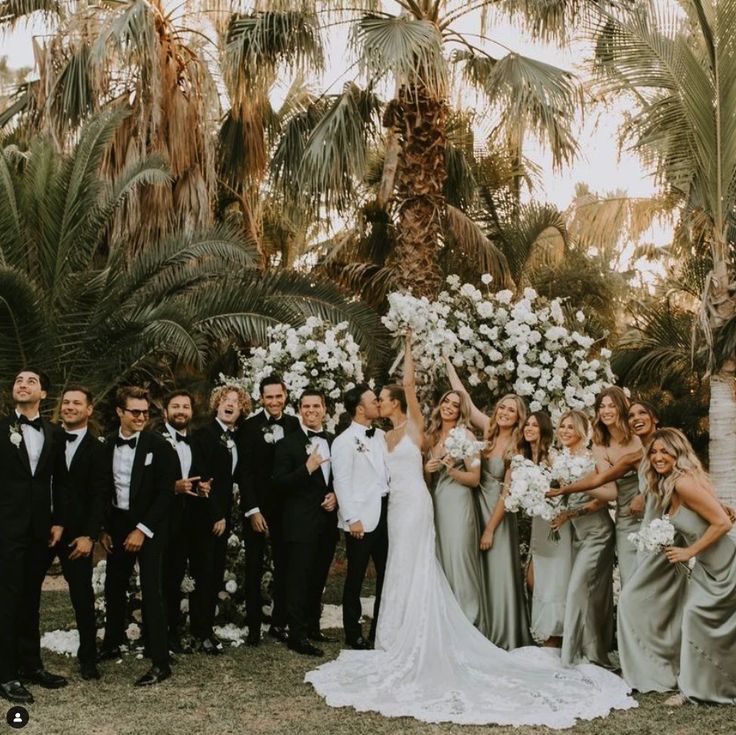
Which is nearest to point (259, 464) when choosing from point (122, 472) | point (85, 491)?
point (122, 472)

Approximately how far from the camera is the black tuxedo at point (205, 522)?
7.70 m

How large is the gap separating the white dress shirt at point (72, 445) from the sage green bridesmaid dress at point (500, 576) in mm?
3251

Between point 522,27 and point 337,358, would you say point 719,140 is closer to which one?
point 522,27

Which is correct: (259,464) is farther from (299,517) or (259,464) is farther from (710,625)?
(710,625)

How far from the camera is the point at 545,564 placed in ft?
25.5

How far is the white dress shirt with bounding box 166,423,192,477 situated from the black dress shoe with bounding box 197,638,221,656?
4.49 ft

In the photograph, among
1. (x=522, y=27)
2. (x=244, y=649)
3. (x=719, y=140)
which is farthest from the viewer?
(x=522, y=27)

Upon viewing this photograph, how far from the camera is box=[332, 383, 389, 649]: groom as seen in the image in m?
7.80

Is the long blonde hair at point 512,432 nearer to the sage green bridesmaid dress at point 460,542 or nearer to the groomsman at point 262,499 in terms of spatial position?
the sage green bridesmaid dress at point 460,542

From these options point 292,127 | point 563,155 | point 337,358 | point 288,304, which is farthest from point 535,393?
point 292,127

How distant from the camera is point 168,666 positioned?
6.90m

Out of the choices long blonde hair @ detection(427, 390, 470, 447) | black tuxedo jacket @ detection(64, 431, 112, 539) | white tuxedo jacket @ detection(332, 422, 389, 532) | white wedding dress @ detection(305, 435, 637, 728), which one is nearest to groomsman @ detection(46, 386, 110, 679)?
black tuxedo jacket @ detection(64, 431, 112, 539)

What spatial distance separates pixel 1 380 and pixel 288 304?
126 inches

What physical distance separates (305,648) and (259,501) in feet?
4.13
